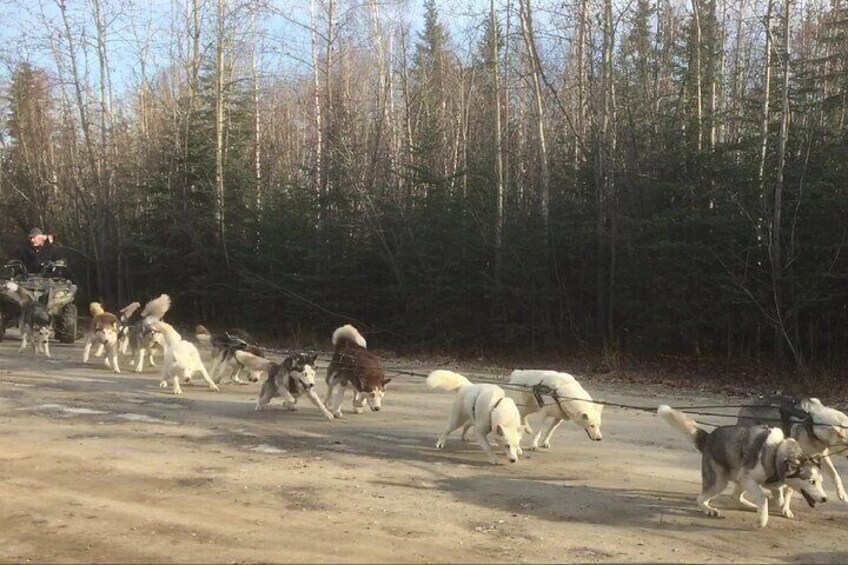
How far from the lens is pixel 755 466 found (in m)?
6.72

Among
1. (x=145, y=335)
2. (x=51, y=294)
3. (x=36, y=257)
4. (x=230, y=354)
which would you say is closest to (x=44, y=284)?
(x=51, y=294)

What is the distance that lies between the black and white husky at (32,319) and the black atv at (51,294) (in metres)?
0.59

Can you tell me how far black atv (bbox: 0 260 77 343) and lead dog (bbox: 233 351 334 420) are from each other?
1040 centimetres

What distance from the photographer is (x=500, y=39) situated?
75.7 feet

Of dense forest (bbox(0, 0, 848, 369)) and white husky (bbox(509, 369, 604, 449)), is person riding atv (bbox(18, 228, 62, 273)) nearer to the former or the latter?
dense forest (bbox(0, 0, 848, 369))

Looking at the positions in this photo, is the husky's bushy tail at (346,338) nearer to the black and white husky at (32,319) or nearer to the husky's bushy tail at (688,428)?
the husky's bushy tail at (688,428)

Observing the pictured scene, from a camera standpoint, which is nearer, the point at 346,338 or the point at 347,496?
the point at 347,496

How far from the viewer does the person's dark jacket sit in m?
21.9

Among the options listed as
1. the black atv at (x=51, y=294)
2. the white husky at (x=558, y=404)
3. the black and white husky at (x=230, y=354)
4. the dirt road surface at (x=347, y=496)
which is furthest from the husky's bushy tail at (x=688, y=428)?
the black atv at (x=51, y=294)

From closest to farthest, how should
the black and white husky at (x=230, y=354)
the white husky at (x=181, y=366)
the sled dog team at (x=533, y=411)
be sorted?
the sled dog team at (x=533, y=411) → the white husky at (x=181, y=366) → the black and white husky at (x=230, y=354)

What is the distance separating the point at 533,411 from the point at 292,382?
3.95 m

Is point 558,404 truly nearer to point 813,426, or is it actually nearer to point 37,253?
point 813,426

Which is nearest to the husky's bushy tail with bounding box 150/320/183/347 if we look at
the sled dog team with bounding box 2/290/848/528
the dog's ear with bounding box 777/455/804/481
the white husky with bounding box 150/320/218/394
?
the sled dog team with bounding box 2/290/848/528

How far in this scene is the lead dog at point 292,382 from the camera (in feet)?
37.3
